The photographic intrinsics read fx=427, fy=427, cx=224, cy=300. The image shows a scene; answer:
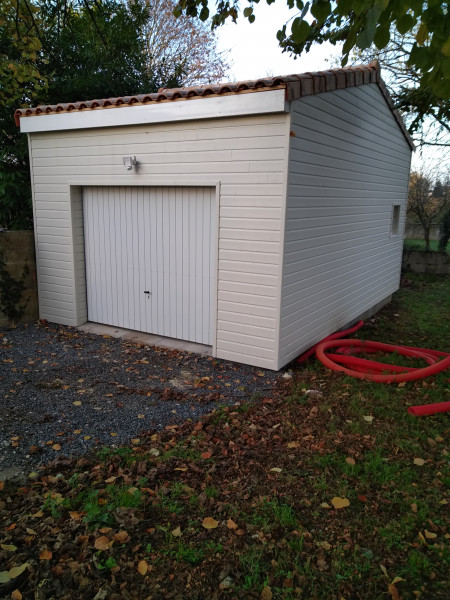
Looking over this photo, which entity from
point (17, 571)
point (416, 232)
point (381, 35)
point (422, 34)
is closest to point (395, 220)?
point (422, 34)

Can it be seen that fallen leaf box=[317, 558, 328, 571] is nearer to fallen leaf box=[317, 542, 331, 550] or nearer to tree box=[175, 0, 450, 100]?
fallen leaf box=[317, 542, 331, 550]

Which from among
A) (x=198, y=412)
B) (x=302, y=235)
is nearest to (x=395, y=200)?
(x=302, y=235)

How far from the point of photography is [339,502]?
2.96m

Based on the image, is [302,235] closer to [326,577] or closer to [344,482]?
[344,482]

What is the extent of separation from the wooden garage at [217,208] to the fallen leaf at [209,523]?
2.75m

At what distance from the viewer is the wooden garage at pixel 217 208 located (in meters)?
5.11

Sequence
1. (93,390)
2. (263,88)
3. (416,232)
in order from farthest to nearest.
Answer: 1. (416,232)
2. (93,390)
3. (263,88)

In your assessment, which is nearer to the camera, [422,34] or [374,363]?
[422,34]

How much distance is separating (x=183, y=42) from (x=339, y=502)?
20546 millimetres

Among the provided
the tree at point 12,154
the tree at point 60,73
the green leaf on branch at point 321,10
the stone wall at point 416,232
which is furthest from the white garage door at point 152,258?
the stone wall at point 416,232

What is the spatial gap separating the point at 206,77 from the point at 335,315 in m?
16.5

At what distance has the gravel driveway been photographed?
12.4ft

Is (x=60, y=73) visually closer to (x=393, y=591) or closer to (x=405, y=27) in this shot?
(x=405, y=27)

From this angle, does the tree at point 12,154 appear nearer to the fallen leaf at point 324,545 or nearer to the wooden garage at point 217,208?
the wooden garage at point 217,208
